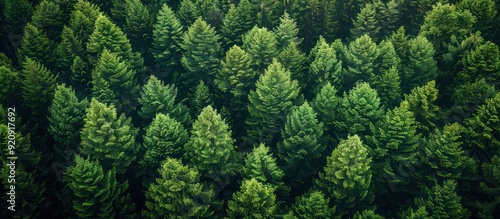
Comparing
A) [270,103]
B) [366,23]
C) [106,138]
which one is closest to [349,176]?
[270,103]

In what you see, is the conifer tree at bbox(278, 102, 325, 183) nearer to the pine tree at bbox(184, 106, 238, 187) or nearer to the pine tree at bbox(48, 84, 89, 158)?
the pine tree at bbox(184, 106, 238, 187)

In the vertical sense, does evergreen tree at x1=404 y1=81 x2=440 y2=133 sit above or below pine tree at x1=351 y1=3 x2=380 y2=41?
below

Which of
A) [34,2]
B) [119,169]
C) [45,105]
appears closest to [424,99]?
[119,169]

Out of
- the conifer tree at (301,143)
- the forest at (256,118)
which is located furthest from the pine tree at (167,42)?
the conifer tree at (301,143)

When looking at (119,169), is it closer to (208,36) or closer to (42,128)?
(42,128)

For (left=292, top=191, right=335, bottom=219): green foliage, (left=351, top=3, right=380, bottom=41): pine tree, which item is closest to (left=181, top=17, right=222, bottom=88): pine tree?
(left=351, top=3, right=380, bottom=41): pine tree
